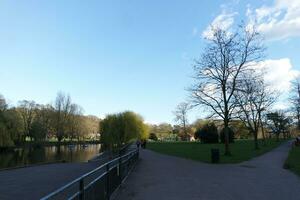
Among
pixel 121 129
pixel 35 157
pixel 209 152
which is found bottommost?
pixel 35 157

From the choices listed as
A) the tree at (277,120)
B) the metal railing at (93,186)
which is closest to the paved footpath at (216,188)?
the metal railing at (93,186)

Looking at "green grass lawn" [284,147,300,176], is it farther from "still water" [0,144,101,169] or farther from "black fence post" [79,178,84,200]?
"still water" [0,144,101,169]

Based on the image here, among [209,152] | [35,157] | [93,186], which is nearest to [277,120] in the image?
[209,152]

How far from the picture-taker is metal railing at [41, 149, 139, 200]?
6.43 meters

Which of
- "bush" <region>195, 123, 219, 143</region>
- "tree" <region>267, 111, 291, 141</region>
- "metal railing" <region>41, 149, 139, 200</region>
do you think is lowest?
"metal railing" <region>41, 149, 139, 200</region>

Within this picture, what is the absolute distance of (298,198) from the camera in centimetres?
1077

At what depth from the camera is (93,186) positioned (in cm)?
830

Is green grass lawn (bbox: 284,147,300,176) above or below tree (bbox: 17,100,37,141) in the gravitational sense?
below

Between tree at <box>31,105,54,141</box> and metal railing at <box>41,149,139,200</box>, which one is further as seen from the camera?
tree at <box>31,105,54,141</box>

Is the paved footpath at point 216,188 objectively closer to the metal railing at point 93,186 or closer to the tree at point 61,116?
the metal railing at point 93,186

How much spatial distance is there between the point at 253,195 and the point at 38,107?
10585cm

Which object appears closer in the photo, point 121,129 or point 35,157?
point 35,157

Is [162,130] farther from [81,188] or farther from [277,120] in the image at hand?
[81,188]

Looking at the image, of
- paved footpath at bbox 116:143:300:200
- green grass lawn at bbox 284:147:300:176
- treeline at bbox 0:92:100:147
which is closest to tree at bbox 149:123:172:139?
treeline at bbox 0:92:100:147
